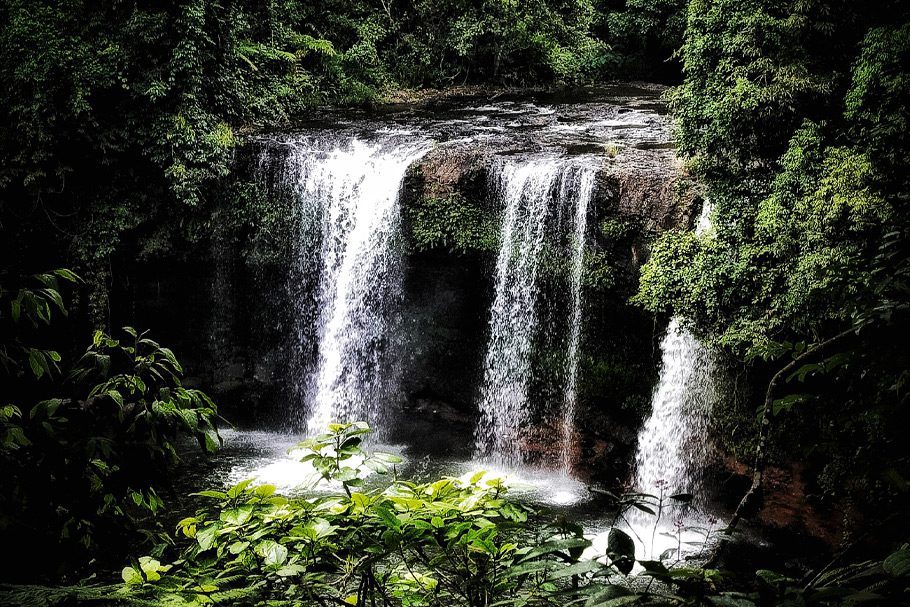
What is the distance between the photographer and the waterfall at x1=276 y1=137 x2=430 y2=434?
11.1 meters

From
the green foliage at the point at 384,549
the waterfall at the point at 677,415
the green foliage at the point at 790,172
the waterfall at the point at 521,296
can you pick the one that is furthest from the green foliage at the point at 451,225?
the green foliage at the point at 384,549

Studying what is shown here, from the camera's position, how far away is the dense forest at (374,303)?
6.34 ft

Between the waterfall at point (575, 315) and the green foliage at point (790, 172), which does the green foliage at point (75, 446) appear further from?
the waterfall at point (575, 315)

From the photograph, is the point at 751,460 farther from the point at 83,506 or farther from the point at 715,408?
the point at 83,506

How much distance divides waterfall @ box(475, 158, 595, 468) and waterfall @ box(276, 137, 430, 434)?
1779mm

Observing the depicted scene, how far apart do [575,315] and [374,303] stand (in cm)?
331

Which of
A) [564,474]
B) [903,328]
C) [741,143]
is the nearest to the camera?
[903,328]

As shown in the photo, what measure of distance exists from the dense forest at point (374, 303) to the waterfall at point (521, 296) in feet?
1.08

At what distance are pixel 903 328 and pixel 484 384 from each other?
28.1ft

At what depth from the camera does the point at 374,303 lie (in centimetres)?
1121

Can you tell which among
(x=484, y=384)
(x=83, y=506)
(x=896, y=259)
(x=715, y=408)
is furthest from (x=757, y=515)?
(x=83, y=506)

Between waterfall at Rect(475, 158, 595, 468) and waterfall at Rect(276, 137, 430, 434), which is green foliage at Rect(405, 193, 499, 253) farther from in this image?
waterfall at Rect(276, 137, 430, 434)

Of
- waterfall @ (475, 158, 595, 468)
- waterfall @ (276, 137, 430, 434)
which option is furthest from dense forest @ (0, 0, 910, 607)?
waterfall @ (276, 137, 430, 434)

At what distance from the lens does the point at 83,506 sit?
1.90 meters
